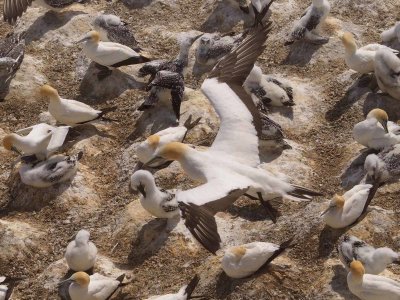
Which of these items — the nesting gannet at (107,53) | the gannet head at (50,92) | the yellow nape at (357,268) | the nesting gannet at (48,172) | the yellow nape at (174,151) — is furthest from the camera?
the nesting gannet at (107,53)

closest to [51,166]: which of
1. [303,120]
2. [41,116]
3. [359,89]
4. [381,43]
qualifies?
[41,116]

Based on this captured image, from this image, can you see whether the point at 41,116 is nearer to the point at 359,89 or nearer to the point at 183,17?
the point at 183,17

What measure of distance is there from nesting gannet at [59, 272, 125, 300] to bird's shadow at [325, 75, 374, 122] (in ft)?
15.9

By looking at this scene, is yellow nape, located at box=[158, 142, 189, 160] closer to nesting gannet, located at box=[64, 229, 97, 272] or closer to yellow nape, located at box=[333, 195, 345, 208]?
nesting gannet, located at box=[64, 229, 97, 272]

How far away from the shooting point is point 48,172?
531 inches

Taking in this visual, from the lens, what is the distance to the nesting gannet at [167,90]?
1475 cm

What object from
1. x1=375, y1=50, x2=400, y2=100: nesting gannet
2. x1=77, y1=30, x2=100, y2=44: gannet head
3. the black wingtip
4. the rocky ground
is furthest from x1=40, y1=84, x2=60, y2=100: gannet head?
x1=375, y1=50, x2=400, y2=100: nesting gannet

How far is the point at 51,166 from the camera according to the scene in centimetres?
1357

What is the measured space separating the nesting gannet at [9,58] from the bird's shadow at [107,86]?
1.10 metres

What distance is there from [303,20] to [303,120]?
223 cm

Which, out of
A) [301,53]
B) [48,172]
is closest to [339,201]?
[48,172]

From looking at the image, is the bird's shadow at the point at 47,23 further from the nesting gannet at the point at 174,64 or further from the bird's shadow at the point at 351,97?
the bird's shadow at the point at 351,97

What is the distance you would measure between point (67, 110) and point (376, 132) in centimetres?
444

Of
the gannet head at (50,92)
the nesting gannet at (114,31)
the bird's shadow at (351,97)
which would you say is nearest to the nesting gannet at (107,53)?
the nesting gannet at (114,31)
